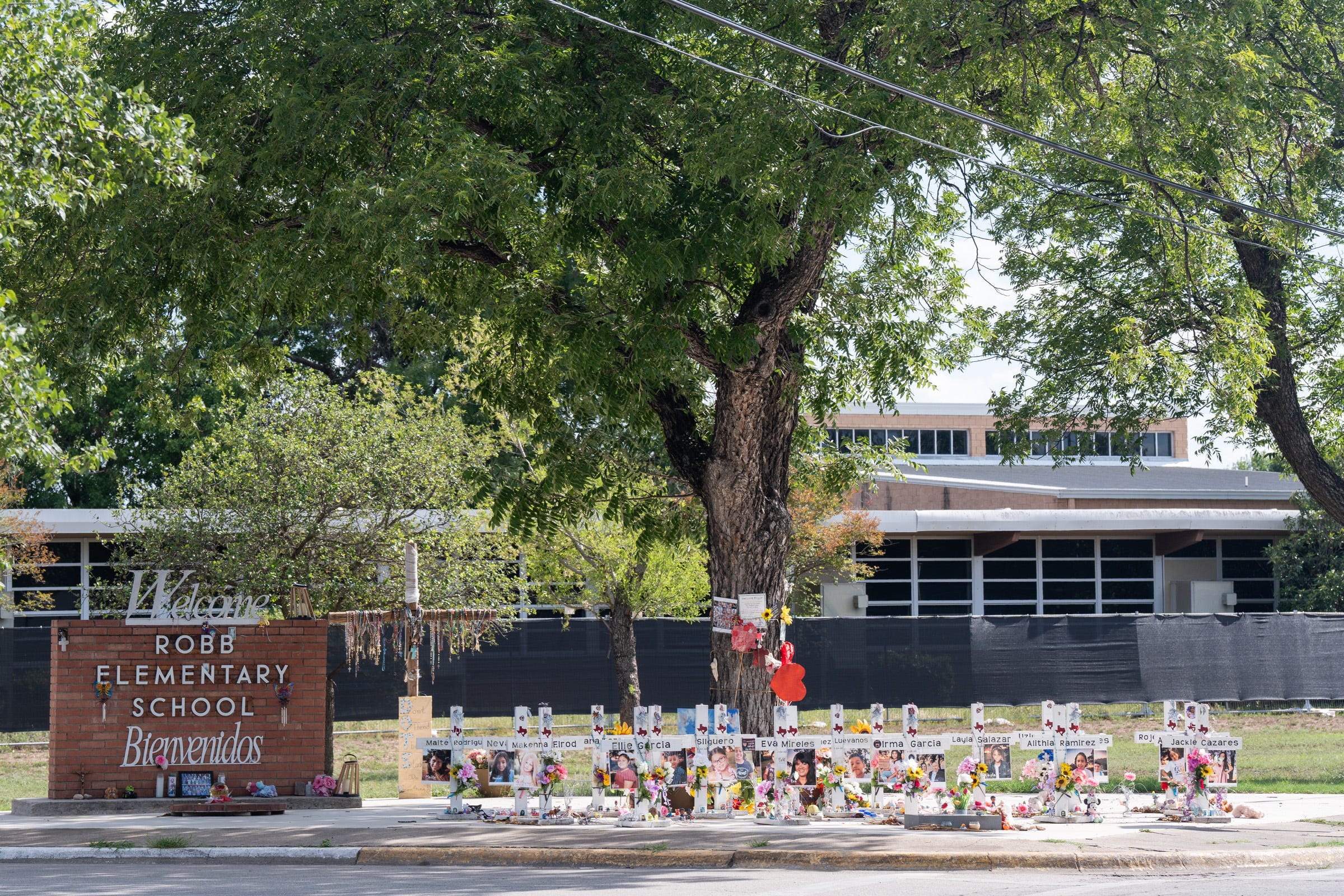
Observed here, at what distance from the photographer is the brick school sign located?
1513cm

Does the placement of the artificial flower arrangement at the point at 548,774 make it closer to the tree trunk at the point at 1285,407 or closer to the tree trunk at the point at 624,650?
the tree trunk at the point at 624,650

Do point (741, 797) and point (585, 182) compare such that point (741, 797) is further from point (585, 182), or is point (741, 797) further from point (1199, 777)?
point (585, 182)

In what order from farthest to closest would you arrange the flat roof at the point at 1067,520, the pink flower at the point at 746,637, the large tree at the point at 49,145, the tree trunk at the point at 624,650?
the flat roof at the point at 1067,520
the tree trunk at the point at 624,650
the pink flower at the point at 746,637
the large tree at the point at 49,145

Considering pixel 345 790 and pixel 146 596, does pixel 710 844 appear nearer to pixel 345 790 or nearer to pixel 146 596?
pixel 345 790

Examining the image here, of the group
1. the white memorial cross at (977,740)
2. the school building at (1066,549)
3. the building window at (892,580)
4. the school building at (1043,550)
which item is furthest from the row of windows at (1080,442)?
the building window at (892,580)

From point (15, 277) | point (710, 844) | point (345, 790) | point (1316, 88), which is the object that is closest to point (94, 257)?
point (15, 277)

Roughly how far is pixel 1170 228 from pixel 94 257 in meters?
11.7

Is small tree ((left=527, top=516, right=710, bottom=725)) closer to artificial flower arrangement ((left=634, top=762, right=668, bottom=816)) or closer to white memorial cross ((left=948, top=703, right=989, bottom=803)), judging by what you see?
artificial flower arrangement ((left=634, top=762, right=668, bottom=816))

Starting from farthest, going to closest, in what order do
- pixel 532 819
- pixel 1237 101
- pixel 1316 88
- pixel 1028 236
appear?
pixel 1028 236
pixel 1316 88
pixel 532 819
pixel 1237 101

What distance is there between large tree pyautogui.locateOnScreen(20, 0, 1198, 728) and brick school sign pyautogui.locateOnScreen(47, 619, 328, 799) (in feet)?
11.2

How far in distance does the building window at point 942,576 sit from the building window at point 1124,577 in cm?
394

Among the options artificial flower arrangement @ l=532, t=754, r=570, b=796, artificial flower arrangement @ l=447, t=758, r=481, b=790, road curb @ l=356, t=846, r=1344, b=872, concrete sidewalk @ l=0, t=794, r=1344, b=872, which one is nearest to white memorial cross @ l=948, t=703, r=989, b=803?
concrete sidewalk @ l=0, t=794, r=1344, b=872

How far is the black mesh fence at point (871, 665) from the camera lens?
24531 millimetres

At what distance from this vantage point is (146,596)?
52.0 ft
